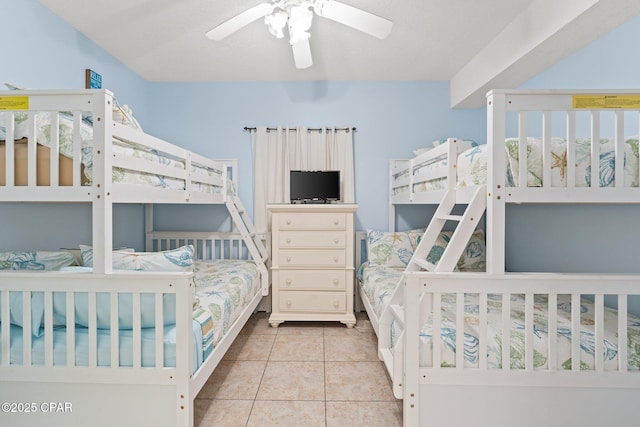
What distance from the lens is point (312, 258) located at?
126 inches

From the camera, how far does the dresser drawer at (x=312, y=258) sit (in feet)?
10.5

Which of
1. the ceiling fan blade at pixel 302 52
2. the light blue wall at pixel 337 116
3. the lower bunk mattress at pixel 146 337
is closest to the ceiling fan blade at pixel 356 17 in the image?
the ceiling fan blade at pixel 302 52

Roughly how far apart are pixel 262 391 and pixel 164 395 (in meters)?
0.77

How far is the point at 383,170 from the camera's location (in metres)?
3.76

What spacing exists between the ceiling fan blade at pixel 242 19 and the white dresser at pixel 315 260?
1.46 meters

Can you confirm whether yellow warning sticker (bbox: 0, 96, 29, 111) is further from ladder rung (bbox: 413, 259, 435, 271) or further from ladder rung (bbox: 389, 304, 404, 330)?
ladder rung (bbox: 413, 259, 435, 271)

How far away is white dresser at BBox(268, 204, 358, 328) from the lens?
3191 millimetres

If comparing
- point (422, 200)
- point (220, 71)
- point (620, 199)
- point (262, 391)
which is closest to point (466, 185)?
point (620, 199)

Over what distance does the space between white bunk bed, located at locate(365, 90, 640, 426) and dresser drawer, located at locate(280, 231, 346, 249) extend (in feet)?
5.65

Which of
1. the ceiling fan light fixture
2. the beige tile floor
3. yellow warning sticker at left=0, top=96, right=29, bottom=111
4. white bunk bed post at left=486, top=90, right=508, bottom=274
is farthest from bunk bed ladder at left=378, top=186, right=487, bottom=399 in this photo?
yellow warning sticker at left=0, top=96, right=29, bottom=111

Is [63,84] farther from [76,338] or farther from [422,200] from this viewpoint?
[422,200]

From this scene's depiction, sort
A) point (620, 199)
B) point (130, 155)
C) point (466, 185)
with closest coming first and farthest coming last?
Answer: point (620, 199) → point (130, 155) → point (466, 185)

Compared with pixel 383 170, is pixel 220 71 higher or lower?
higher

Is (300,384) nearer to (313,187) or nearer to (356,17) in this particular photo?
(313,187)
